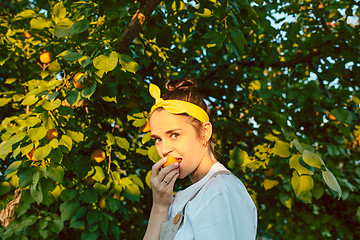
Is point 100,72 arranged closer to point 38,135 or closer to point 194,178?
point 38,135

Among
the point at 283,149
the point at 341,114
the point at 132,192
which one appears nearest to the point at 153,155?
the point at 132,192

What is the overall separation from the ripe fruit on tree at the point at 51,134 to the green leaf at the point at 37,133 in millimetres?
101

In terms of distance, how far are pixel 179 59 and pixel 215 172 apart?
1.03 m

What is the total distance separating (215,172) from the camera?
1224 mm

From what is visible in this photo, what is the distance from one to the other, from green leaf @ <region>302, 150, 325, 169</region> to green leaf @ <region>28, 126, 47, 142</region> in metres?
1.20

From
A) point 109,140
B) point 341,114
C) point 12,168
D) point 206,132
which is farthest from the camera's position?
point 341,114

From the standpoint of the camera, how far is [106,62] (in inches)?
54.6

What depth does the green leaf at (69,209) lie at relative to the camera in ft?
6.04

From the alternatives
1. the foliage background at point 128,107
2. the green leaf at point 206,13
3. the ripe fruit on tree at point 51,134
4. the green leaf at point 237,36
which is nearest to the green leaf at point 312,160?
the foliage background at point 128,107

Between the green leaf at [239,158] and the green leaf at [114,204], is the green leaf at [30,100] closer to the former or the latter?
the green leaf at [114,204]

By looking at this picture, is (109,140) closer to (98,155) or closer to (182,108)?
(98,155)

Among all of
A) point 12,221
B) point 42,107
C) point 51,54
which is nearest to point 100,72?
point 42,107

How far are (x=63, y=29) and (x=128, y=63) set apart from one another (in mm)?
399

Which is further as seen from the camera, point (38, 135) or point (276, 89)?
point (276, 89)
